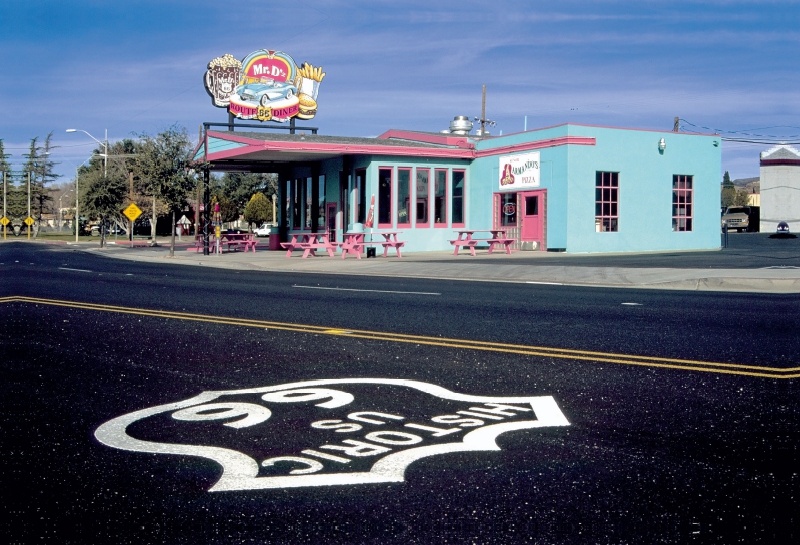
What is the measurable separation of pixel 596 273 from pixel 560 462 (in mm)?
15745

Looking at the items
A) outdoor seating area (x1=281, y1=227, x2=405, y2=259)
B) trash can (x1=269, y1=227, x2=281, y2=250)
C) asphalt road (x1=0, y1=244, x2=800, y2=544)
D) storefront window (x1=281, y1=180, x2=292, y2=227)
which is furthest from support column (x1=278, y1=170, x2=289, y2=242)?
asphalt road (x1=0, y1=244, x2=800, y2=544)

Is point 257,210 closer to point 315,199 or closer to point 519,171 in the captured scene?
point 315,199

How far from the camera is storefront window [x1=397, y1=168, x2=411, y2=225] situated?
114ft

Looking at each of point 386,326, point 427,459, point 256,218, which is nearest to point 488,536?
point 427,459

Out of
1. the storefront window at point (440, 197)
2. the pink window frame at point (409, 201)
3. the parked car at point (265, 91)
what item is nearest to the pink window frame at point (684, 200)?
the storefront window at point (440, 197)

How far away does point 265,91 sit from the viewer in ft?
137

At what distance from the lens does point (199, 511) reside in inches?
144

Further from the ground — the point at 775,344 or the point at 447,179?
the point at 447,179

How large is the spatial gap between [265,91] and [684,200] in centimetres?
2054

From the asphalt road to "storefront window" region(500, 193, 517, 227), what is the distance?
2431cm

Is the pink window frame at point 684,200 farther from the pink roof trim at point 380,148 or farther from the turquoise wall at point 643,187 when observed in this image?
the pink roof trim at point 380,148

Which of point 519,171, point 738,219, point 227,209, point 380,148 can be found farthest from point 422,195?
point 227,209

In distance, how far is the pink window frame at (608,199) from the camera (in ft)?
108

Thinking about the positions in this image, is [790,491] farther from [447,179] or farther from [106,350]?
[447,179]
